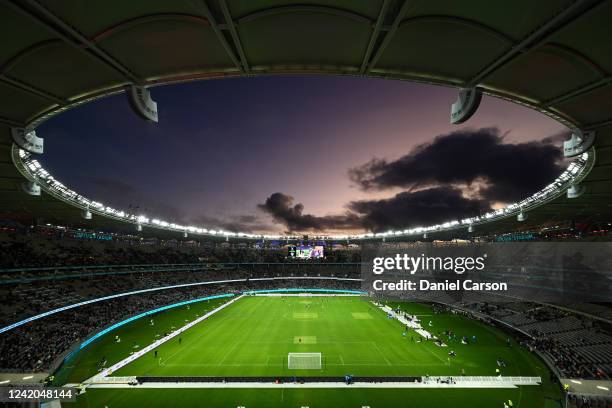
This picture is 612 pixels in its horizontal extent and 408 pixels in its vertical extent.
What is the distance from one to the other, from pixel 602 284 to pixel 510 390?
26021mm

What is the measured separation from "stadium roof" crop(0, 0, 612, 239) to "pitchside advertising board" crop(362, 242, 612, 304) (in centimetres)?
2331

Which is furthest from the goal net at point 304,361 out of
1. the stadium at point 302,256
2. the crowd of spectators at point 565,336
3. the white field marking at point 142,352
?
the crowd of spectators at point 565,336

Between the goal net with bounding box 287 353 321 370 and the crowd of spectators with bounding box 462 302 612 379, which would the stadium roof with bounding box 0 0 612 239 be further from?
the crowd of spectators with bounding box 462 302 612 379

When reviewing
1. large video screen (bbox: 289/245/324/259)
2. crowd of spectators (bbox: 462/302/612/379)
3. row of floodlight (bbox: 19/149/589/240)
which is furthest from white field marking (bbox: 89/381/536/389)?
large video screen (bbox: 289/245/324/259)

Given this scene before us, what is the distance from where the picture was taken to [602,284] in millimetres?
42406

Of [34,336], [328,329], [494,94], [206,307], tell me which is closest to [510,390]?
[328,329]

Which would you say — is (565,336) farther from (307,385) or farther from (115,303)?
(115,303)

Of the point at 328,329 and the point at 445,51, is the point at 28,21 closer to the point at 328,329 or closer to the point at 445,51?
the point at 445,51

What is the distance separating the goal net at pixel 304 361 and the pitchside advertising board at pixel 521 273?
37.2 feet

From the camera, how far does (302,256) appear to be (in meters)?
78.5

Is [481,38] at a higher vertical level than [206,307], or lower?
higher

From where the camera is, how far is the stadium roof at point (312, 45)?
6254 millimetres

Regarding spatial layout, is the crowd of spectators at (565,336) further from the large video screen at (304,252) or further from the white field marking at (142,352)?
the white field marking at (142,352)

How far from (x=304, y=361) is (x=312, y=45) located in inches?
1295
